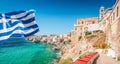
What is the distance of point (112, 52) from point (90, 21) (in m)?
52.2

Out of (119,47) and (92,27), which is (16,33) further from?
(92,27)

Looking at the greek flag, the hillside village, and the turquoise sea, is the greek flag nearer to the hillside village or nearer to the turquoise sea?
the hillside village

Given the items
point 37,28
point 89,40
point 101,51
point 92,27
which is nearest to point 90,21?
point 92,27

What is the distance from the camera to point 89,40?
48.1 meters

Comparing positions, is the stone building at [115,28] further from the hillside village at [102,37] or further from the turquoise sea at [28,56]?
the turquoise sea at [28,56]

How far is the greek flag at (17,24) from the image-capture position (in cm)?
1415

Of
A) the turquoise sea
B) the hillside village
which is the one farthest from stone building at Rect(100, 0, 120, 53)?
the turquoise sea

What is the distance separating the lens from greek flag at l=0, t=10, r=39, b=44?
46.4 ft

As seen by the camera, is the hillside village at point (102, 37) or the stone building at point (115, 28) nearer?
the stone building at point (115, 28)

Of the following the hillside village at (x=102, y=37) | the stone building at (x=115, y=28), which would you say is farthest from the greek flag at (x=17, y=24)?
the stone building at (x=115, y=28)

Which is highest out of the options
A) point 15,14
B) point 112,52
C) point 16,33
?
point 15,14

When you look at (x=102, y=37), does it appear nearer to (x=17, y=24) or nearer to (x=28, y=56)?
(x=17, y=24)

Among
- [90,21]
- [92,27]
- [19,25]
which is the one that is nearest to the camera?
[19,25]

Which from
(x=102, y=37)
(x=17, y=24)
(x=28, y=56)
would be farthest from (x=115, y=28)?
(x=28, y=56)
